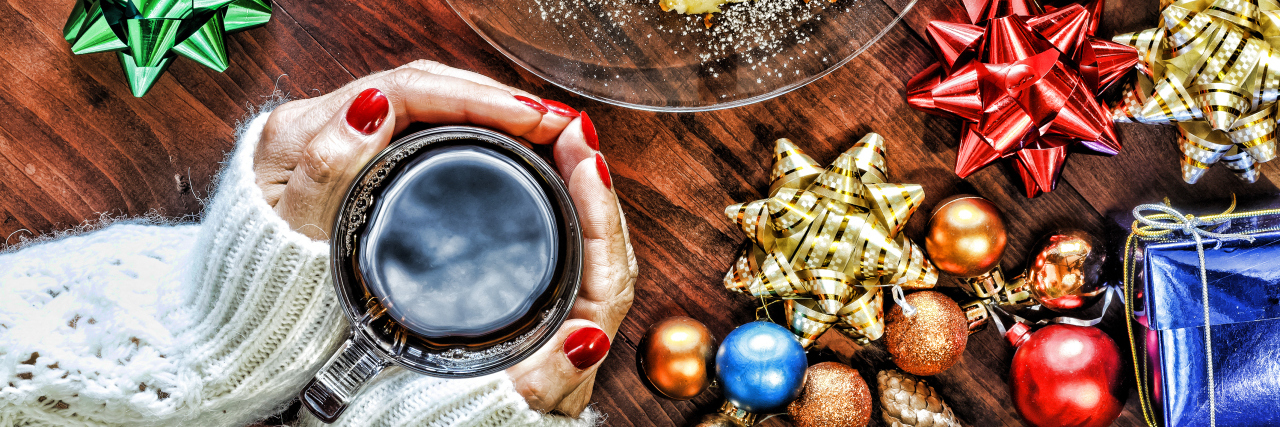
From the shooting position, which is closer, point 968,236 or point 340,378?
point 340,378

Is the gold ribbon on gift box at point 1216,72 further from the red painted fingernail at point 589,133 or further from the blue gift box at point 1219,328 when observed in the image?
the red painted fingernail at point 589,133

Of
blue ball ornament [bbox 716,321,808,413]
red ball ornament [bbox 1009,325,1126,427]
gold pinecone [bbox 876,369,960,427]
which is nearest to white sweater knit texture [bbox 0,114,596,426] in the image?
blue ball ornament [bbox 716,321,808,413]

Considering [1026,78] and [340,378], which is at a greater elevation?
[1026,78]

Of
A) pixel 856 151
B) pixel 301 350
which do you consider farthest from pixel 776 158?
pixel 301 350

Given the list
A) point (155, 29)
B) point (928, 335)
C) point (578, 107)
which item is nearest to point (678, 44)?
point (578, 107)

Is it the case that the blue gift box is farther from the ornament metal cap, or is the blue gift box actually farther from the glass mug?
the glass mug

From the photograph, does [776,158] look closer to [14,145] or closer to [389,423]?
[389,423]

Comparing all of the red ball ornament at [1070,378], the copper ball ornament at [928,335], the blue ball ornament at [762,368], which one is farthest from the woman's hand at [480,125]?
the red ball ornament at [1070,378]

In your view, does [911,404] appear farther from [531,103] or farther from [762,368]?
[531,103]
